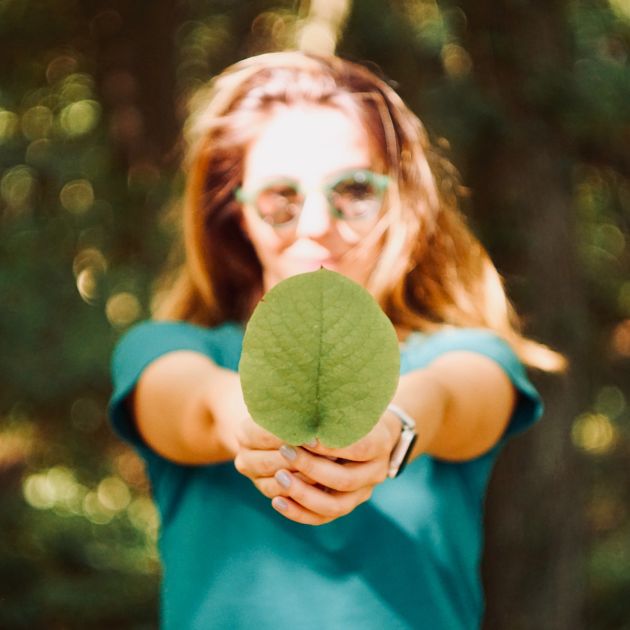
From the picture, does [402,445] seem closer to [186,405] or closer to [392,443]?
[392,443]

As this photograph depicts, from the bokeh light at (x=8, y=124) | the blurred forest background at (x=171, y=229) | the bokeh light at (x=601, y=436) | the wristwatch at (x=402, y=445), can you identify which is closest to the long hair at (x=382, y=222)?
the wristwatch at (x=402, y=445)

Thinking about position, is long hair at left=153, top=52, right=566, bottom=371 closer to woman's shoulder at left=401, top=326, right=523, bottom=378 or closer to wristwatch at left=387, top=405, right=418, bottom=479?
woman's shoulder at left=401, top=326, right=523, bottom=378

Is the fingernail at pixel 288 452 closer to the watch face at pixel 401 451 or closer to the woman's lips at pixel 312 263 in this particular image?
the watch face at pixel 401 451

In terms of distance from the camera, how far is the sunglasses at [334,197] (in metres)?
1.13

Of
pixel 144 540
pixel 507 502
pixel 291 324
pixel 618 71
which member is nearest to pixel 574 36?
pixel 618 71

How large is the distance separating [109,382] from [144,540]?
78cm

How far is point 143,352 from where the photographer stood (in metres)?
1.17

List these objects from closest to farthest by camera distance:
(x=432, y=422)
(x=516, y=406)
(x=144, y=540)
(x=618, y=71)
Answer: (x=432, y=422) < (x=516, y=406) < (x=618, y=71) < (x=144, y=540)

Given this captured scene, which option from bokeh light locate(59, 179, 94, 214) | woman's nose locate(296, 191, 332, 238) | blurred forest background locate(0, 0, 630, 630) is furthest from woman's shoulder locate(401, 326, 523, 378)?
bokeh light locate(59, 179, 94, 214)

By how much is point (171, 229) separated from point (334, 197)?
5.31 feet

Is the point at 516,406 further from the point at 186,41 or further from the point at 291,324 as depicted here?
the point at 186,41

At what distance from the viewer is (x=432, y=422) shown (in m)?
1.01

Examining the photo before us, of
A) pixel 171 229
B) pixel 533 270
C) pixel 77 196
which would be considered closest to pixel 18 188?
pixel 77 196

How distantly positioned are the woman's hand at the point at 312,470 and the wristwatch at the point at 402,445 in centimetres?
3
